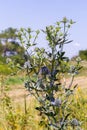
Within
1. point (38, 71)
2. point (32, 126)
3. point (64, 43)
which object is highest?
point (64, 43)

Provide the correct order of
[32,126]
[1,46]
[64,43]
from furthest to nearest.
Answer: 1. [1,46]
2. [32,126]
3. [64,43]

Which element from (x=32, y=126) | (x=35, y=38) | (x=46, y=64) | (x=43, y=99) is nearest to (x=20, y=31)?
(x=35, y=38)

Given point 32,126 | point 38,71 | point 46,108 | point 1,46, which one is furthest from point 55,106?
point 1,46

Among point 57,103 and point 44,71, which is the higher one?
point 44,71

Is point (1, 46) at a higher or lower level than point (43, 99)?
lower

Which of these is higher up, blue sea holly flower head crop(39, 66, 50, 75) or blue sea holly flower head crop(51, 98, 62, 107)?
blue sea holly flower head crop(39, 66, 50, 75)

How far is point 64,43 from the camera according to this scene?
243 centimetres

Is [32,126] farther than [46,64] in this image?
Yes

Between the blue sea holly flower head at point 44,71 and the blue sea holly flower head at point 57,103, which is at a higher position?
the blue sea holly flower head at point 44,71

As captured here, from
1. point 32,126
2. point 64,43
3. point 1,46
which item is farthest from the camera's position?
point 1,46

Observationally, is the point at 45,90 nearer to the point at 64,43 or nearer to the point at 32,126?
the point at 64,43

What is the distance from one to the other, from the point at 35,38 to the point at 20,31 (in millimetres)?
106

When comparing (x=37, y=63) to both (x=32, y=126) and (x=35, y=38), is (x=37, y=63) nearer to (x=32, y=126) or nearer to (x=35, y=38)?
(x=35, y=38)

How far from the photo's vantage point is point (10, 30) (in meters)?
32.9
